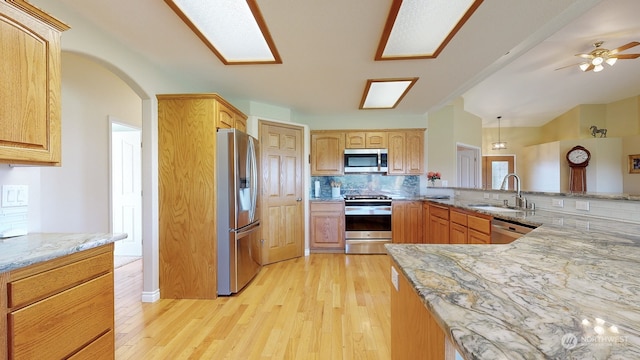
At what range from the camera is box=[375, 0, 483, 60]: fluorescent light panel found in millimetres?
1661

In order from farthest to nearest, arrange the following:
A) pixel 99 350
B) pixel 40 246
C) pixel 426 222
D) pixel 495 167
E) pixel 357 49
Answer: pixel 495 167 → pixel 426 222 → pixel 357 49 → pixel 99 350 → pixel 40 246

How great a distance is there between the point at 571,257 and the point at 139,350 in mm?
2500

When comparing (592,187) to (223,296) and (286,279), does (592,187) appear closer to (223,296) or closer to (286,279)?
(286,279)

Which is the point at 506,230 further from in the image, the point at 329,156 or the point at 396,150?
the point at 329,156

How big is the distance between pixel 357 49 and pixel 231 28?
1.05 meters

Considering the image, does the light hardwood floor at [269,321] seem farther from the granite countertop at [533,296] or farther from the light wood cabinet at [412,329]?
the granite countertop at [533,296]

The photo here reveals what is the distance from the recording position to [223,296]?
2.49 metres

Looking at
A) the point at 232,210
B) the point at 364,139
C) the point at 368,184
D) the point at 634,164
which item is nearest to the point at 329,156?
the point at 364,139

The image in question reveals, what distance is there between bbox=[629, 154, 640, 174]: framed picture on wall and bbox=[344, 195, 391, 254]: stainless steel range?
5.70 meters

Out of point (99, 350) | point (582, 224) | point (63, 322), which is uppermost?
point (582, 224)

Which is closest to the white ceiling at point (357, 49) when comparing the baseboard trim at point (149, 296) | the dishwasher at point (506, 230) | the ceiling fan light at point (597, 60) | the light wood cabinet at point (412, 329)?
the ceiling fan light at point (597, 60)

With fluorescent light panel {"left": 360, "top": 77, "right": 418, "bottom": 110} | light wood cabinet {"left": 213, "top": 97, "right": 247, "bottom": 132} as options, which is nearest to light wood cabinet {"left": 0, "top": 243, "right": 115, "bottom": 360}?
light wood cabinet {"left": 213, "top": 97, "right": 247, "bottom": 132}

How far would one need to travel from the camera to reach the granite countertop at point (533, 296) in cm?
43

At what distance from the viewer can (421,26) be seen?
74.6 inches
